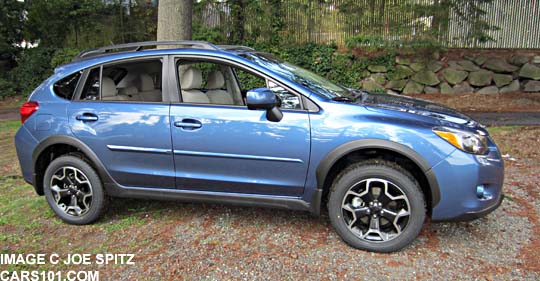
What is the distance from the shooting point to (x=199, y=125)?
3.57 meters

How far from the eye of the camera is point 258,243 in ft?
11.7

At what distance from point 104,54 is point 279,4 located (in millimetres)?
9307

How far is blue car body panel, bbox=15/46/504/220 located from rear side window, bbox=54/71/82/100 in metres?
0.06

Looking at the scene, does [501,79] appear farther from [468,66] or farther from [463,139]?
[463,139]

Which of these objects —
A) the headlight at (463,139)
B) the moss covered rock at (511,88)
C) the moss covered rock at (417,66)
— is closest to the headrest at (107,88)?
the headlight at (463,139)

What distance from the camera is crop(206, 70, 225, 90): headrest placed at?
441 centimetres

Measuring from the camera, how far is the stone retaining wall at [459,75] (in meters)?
11.7

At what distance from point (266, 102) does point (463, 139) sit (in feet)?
5.11

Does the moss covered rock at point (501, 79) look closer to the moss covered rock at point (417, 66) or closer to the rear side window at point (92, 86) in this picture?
the moss covered rock at point (417, 66)

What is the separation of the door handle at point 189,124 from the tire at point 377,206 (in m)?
1.27

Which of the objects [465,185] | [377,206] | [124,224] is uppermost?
[465,185]

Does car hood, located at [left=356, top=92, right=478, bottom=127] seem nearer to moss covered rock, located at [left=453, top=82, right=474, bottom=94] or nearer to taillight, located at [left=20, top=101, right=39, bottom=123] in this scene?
taillight, located at [left=20, top=101, right=39, bottom=123]

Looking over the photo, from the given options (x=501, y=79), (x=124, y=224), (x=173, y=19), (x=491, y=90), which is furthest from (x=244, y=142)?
(x=501, y=79)

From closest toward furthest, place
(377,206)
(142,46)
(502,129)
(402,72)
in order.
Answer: (377,206) → (142,46) → (502,129) → (402,72)
